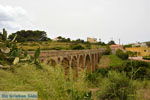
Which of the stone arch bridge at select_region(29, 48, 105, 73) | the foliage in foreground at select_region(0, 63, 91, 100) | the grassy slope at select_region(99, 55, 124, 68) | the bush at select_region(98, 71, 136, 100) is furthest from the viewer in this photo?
the grassy slope at select_region(99, 55, 124, 68)

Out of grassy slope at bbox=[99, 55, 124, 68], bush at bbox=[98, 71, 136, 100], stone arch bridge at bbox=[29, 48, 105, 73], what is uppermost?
stone arch bridge at bbox=[29, 48, 105, 73]

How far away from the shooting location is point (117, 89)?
5.73 metres

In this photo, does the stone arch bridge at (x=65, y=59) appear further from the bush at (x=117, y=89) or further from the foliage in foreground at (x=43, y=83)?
the bush at (x=117, y=89)

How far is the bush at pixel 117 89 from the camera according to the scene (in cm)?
538

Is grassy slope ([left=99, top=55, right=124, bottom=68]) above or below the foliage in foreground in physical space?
below

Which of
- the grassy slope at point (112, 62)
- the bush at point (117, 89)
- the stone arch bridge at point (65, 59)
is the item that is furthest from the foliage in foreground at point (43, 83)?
the grassy slope at point (112, 62)

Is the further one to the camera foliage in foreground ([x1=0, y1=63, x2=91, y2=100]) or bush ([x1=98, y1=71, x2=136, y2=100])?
bush ([x1=98, y1=71, x2=136, y2=100])

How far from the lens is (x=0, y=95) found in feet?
7.40

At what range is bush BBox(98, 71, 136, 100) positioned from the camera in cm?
538

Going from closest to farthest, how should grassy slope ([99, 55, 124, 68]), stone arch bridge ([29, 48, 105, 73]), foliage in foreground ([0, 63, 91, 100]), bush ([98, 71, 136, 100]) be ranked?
foliage in foreground ([0, 63, 91, 100]) < stone arch bridge ([29, 48, 105, 73]) < bush ([98, 71, 136, 100]) < grassy slope ([99, 55, 124, 68])

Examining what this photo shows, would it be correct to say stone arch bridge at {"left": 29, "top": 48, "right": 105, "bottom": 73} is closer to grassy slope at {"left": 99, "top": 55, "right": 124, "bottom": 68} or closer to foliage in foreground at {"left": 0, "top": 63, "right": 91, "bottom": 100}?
foliage in foreground at {"left": 0, "top": 63, "right": 91, "bottom": 100}

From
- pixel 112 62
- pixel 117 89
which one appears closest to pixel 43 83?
pixel 117 89

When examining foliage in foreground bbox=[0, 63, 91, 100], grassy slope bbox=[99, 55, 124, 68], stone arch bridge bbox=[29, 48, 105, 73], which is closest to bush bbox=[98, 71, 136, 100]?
stone arch bridge bbox=[29, 48, 105, 73]

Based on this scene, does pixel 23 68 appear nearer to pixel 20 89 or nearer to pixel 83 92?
pixel 20 89
